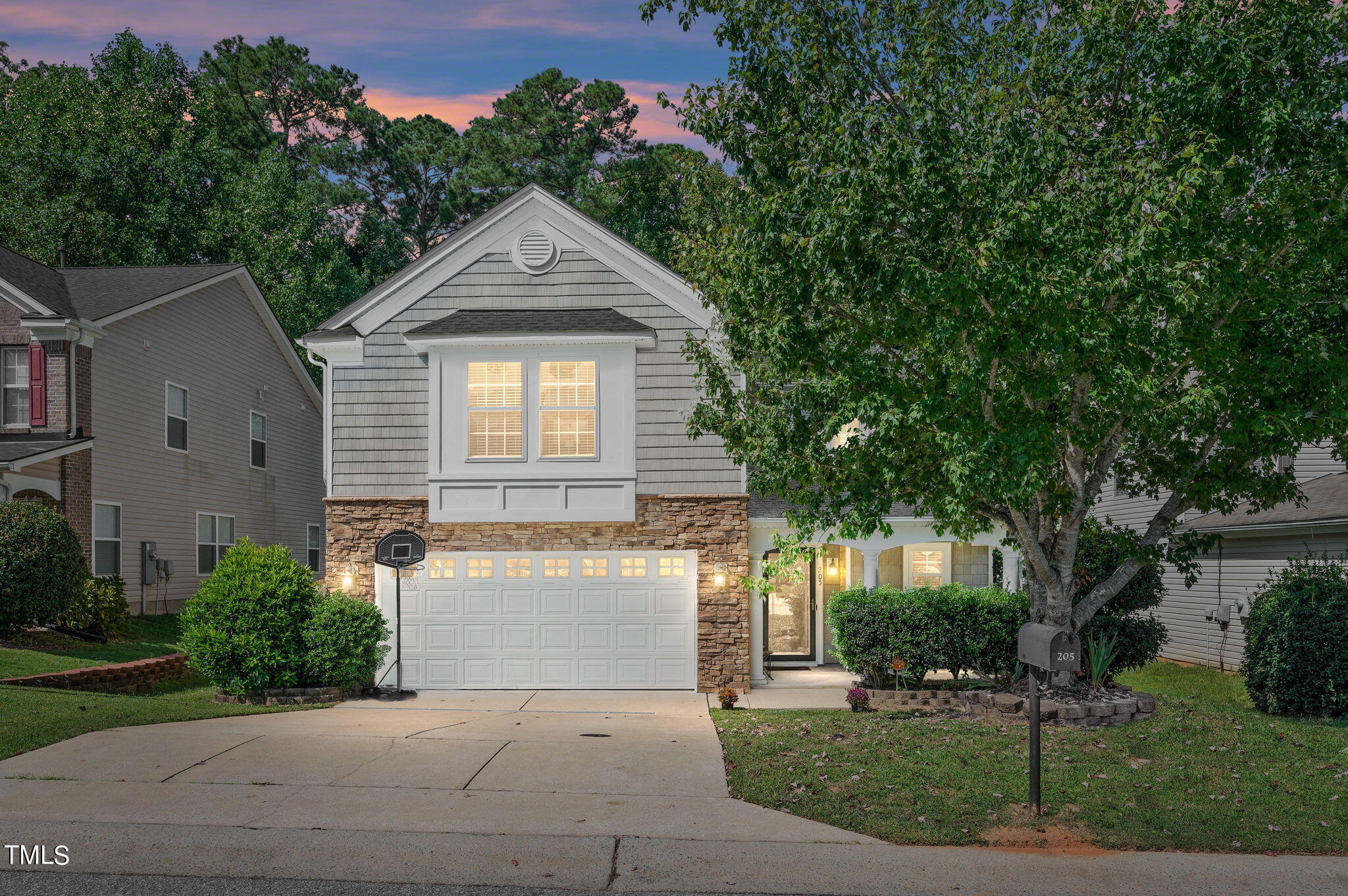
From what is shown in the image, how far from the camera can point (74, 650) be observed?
50.5 feet

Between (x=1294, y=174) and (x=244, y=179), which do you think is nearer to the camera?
(x=1294, y=174)

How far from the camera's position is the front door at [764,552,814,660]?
18281 millimetres

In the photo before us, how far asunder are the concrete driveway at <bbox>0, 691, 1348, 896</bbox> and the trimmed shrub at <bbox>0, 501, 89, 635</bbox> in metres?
6.27

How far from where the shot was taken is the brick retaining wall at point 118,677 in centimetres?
1269

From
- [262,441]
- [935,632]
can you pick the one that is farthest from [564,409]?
[262,441]

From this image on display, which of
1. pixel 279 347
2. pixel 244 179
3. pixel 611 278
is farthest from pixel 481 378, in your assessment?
pixel 244 179

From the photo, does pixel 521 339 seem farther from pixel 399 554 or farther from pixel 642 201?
pixel 642 201

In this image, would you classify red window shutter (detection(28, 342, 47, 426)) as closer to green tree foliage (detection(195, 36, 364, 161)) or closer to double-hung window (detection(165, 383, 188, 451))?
double-hung window (detection(165, 383, 188, 451))

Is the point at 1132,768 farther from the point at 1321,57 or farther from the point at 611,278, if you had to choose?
the point at 611,278

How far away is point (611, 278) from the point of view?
51.0 feet

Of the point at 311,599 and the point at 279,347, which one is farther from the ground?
the point at 279,347

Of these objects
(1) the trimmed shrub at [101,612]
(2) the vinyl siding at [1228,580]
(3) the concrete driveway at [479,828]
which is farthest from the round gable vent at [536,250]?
(2) the vinyl siding at [1228,580]

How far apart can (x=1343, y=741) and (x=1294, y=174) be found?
5863 mm

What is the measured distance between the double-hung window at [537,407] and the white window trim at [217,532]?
984 centimetres
